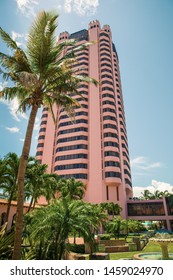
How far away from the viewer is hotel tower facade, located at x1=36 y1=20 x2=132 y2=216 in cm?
4888

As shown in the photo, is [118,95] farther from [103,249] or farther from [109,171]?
[103,249]

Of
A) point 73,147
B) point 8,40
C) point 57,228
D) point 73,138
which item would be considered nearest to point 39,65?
point 8,40

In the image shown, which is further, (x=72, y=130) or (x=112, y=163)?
(x=72, y=130)

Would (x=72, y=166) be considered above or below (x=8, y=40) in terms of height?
above

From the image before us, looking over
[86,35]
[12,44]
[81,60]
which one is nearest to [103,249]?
[12,44]

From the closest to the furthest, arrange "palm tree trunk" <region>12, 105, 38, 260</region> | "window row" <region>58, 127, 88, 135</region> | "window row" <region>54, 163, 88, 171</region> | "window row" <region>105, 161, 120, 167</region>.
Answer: "palm tree trunk" <region>12, 105, 38, 260</region> < "window row" <region>105, 161, 120, 167</region> < "window row" <region>54, 163, 88, 171</region> < "window row" <region>58, 127, 88, 135</region>

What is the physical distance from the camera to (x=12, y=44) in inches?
386

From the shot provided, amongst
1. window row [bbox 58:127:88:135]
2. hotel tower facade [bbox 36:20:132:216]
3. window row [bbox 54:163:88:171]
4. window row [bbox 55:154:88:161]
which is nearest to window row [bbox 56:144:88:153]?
hotel tower facade [bbox 36:20:132:216]

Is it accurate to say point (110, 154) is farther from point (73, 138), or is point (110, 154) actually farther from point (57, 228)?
point (57, 228)

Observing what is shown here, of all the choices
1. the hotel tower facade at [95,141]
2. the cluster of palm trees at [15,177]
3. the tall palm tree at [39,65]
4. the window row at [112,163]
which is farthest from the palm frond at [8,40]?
the window row at [112,163]

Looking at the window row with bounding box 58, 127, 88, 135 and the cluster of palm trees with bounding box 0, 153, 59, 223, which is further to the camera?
the window row with bounding box 58, 127, 88, 135

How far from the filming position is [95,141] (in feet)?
172

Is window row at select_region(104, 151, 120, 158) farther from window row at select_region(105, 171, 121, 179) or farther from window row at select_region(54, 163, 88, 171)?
window row at select_region(54, 163, 88, 171)
